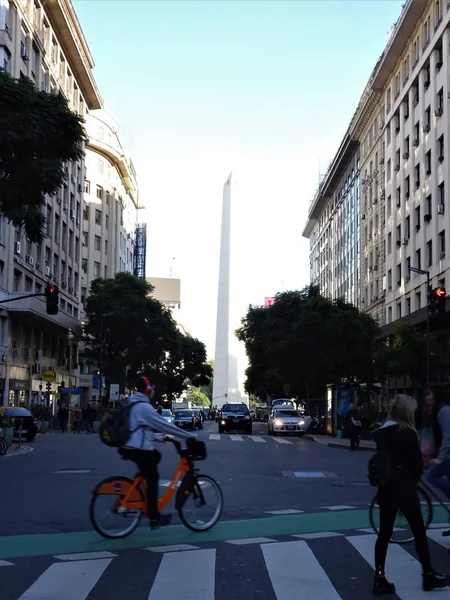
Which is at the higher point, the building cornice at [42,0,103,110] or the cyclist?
the building cornice at [42,0,103,110]

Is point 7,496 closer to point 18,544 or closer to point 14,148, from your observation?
point 18,544

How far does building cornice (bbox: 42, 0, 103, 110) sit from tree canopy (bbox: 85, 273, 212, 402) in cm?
1530

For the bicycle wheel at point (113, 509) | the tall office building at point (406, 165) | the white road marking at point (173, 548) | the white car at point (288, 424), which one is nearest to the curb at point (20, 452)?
the bicycle wheel at point (113, 509)

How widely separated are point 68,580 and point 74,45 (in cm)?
5615

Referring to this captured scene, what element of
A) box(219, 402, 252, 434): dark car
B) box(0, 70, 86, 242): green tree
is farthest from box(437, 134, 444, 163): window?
box(0, 70, 86, 242): green tree

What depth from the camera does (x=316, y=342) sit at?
4866cm

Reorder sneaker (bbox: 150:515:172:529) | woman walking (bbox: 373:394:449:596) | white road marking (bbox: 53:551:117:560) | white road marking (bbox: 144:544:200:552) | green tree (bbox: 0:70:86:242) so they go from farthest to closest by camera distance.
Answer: green tree (bbox: 0:70:86:242)
sneaker (bbox: 150:515:172:529)
white road marking (bbox: 144:544:200:552)
white road marking (bbox: 53:551:117:560)
woman walking (bbox: 373:394:449:596)

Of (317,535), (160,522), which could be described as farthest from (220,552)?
(317,535)

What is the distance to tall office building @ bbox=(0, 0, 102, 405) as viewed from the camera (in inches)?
1758

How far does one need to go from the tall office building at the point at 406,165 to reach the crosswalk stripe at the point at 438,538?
107 feet

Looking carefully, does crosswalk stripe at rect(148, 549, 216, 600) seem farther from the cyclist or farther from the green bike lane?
the cyclist

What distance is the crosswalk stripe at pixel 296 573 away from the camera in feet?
21.0

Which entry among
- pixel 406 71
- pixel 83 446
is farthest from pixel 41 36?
pixel 83 446

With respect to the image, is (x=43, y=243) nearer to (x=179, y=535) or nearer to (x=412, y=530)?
(x=179, y=535)
